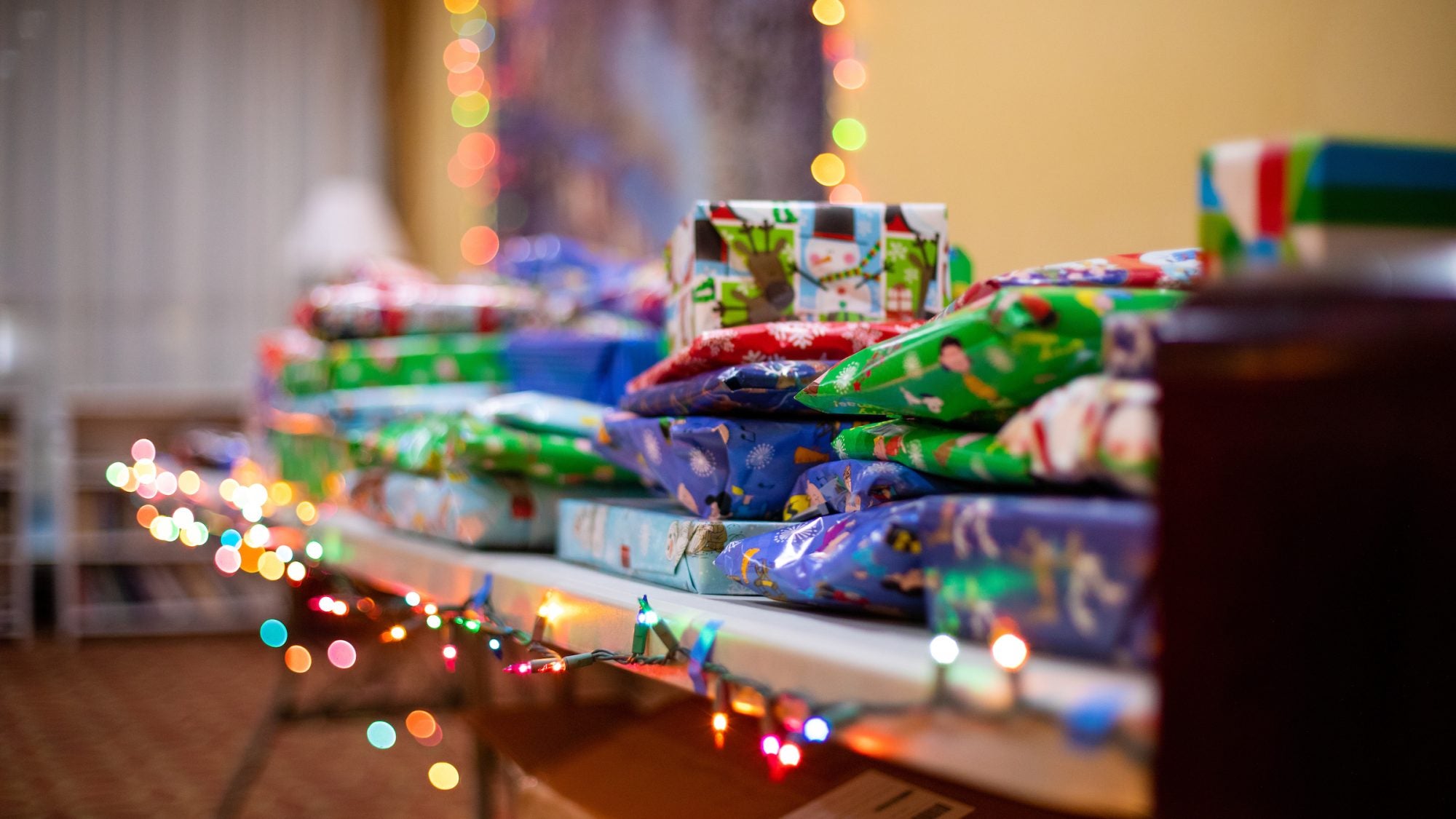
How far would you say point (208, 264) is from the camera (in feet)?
14.1

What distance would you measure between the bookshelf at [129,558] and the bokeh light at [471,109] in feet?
4.16

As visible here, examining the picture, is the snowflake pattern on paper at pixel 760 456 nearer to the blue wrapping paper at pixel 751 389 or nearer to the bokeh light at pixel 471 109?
the blue wrapping paper at pixel 751 389


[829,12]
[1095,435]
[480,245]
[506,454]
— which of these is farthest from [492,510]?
[480,245]

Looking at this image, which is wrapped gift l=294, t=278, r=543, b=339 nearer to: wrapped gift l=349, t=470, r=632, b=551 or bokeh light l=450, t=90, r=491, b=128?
wrapped gift l=349, t=470, r=632, b=551

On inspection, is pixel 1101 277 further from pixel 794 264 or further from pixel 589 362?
pixel 589 362

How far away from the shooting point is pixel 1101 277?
639 mm

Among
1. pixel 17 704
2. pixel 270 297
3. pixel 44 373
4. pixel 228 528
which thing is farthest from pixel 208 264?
pixel 228 528

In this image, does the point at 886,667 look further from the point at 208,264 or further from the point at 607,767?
the point at 208,264

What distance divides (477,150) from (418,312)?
6.75 feet

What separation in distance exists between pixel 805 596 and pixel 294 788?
201cm

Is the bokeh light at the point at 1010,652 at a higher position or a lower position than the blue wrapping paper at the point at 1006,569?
lower

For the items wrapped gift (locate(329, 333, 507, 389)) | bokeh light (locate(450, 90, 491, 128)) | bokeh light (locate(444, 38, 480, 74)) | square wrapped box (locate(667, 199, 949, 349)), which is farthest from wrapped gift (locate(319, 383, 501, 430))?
bokeh light (locate(444, 38, 480, 74))

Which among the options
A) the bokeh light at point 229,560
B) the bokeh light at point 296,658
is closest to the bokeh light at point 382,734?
the bokeh light at point 296,658

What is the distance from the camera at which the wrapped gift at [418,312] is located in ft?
5.57
